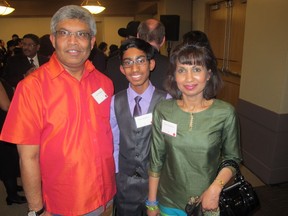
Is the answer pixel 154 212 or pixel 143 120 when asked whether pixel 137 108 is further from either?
pixel 154 212

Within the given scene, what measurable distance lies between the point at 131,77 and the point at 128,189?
74 cm

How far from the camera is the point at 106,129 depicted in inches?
58.4

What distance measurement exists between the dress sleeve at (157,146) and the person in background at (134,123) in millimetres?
112

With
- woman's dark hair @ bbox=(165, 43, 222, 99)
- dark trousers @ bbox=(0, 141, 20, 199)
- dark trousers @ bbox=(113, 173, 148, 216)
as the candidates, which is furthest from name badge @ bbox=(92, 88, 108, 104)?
dark trousers @ bbox=(0, 141, 20, 199)

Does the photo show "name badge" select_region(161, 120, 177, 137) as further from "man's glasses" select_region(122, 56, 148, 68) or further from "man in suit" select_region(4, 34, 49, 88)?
"man in suit" select_region(4, 34, 49, 88)

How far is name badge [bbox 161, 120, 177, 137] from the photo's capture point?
1342 mm

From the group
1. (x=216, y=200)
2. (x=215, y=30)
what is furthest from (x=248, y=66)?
(x=216, y=200)

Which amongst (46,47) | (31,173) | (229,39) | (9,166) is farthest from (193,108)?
(229,39)

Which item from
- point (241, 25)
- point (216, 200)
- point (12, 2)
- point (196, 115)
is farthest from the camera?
point (12, 2)

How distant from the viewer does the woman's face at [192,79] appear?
131 centimetres

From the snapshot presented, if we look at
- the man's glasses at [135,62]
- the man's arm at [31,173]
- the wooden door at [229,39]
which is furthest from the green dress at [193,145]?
the wooden door at [229,39]

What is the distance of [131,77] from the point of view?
5.10 ft

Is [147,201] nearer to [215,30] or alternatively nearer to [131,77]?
[131,77]

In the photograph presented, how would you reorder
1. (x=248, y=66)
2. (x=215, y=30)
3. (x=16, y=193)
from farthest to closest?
(x=215, y=30), (x=248, y=66), (x=16, y=193)
